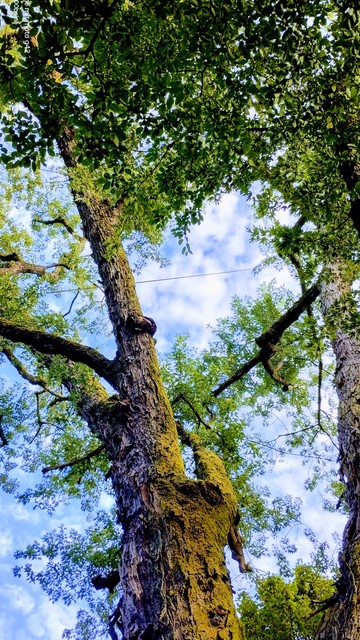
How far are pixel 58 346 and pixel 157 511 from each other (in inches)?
88.4

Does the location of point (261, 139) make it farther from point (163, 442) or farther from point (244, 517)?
point (244, 517)

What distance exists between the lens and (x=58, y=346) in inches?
187

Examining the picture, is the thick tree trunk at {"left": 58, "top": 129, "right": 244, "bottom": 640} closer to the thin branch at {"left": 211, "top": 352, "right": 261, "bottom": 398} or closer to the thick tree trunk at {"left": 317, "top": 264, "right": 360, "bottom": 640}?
the thick tree trunk at {"left": 317, "top": 264, "right": 360, "bottom": 640}

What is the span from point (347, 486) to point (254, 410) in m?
5.39

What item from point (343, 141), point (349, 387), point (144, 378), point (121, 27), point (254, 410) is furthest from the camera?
point (254, 410)

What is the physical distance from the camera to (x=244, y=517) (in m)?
6.88

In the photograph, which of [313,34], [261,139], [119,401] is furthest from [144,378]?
[313,34]

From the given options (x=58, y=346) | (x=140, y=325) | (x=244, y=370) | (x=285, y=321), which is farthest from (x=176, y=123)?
(x=244, y=370)

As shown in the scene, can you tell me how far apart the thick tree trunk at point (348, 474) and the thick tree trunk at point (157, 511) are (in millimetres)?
730

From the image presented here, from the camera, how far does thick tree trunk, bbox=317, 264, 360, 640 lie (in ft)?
9.33

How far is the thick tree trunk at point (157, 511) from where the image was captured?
8.63 ft

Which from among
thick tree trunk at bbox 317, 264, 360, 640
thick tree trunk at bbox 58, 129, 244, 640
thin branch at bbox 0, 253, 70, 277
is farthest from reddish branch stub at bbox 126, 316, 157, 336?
thin branch at bbox 0, 253, 70, 277

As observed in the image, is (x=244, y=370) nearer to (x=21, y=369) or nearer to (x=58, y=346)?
(x=58, y=346)

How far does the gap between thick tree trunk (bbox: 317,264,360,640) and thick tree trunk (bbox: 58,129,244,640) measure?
73cm
